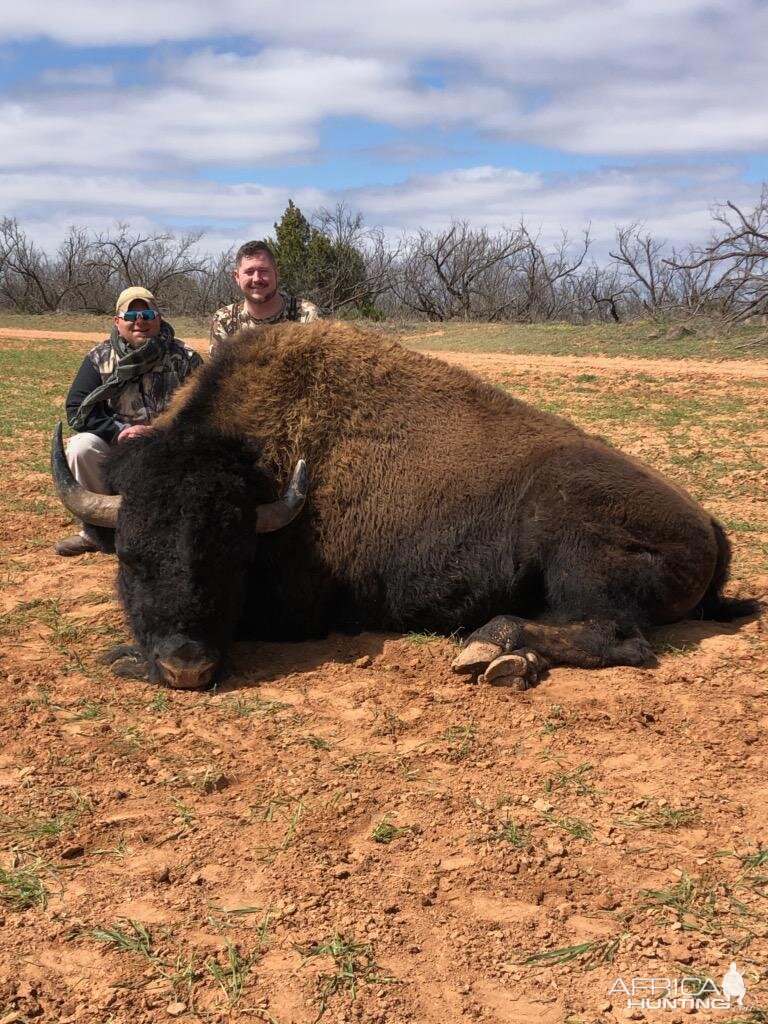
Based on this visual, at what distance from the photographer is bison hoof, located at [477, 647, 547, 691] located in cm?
467

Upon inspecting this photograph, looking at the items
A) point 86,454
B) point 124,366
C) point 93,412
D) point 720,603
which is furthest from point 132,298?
point 720,603

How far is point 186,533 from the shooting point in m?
4.65

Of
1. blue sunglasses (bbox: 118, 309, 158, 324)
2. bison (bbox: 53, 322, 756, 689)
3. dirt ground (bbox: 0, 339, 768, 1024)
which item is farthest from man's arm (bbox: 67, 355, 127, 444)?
dirt ground (bbox: 0, 339, 768, 1024)

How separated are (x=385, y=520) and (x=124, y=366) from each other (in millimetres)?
2669

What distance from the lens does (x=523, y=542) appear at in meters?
5.25

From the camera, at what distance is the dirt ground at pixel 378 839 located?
8.42 ft

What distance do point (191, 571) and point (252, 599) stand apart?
77 centimetres

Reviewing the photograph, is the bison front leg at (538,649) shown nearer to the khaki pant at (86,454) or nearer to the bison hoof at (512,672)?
the bison hoof at (512,672)

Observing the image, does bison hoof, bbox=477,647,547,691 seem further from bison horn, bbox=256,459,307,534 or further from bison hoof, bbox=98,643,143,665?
bison hoof, bbox=98,643,143,665

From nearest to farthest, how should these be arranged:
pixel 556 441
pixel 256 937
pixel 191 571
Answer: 1. pixel 256 937
2. pixel 191 571
3. pixel 556 441

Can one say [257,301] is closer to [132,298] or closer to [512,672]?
[132,298]

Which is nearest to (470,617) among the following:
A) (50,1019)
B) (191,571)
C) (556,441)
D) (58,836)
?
(556,441)

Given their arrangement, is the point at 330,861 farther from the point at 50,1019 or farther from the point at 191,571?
the point at 191,571

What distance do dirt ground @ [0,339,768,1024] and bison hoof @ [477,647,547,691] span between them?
0.11 m
